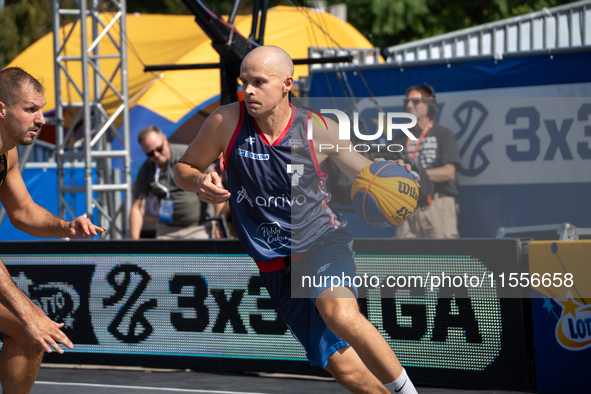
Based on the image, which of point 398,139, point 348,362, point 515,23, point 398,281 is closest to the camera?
point 348,362

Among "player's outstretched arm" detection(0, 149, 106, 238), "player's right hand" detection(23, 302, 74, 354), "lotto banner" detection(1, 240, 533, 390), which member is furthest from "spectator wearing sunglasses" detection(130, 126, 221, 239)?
"player's right hand" detection(23, 302, 74, 354)

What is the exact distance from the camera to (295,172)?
12.2 feet

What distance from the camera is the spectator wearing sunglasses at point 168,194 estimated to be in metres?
7.66

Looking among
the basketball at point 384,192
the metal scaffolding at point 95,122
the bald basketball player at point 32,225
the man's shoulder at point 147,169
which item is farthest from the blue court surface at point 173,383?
the metal scaffolding at point 95,122

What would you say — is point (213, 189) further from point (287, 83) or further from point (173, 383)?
point (173, 383)

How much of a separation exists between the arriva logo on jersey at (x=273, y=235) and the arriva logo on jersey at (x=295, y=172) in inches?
9.4

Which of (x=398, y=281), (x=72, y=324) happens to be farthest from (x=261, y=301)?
(x=72, y=324)

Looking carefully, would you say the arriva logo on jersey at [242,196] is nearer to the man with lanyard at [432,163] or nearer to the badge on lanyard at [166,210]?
the man with lanyard at [432,163]

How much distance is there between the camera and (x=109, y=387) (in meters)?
5.63

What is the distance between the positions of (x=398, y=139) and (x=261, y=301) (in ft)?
8.41

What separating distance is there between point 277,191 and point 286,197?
0.19 feet

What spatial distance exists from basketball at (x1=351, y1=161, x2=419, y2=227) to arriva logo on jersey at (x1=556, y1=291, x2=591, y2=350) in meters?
1.71

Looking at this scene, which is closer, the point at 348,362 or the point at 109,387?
the point at 348,362

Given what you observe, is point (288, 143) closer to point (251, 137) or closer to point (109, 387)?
point (251, 137)
